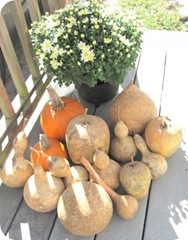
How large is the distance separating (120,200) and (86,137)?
0.94ft

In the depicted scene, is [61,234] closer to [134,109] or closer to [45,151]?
[45,151]

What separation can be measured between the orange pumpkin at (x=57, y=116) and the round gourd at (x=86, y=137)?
0.14 metres

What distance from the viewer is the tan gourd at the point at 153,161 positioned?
1304 millimetres

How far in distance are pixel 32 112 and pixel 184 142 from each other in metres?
0.82

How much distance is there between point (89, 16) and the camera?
4.93 feet

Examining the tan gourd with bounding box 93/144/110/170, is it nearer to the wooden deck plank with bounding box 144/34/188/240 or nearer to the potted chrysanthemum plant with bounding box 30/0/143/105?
the wooden deck plank with bounding box 144/34/188/240

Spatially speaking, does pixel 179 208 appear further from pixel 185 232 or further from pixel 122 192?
pixel 122 192

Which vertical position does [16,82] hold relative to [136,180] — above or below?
above

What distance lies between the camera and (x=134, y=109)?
1431 millimetres

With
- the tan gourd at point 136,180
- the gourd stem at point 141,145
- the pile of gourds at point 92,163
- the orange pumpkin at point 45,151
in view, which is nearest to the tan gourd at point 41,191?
the pile of gourds at point 92,163

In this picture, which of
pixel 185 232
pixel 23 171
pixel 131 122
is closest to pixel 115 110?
pixel 131 122

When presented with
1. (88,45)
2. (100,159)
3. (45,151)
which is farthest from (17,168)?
(88,45)

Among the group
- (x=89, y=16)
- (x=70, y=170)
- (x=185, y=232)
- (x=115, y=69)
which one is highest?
Result: (x=89, y=16)

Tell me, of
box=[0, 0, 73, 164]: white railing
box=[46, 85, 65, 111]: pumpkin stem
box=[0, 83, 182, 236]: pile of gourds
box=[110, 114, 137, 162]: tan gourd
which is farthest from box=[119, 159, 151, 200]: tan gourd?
box=[0, 0, 73, 164]: white railing
